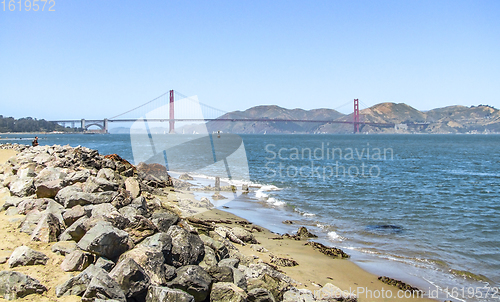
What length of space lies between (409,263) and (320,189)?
28.7 feet

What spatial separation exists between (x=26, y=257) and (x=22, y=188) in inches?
102

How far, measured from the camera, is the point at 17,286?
3.32m

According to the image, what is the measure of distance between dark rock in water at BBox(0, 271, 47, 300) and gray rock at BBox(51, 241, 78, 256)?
2.06 ft

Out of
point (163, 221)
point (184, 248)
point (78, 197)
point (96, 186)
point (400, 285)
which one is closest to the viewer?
point (184, 248)

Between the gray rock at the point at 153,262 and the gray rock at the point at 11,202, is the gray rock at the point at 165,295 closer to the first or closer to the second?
the gray rock at the point at 153,262

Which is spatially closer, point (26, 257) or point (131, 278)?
point (131, 278)

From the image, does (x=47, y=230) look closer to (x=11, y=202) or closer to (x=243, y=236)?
(x=11, y=202)

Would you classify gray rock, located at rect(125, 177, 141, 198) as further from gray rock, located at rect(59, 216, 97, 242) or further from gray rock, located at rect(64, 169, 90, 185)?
gray rock, located at rect(59, 216, 97, 242)

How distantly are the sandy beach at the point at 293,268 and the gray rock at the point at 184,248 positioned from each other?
1065 millimetres

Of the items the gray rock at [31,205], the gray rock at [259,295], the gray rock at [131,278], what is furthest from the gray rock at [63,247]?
the gray rock at [259,295]

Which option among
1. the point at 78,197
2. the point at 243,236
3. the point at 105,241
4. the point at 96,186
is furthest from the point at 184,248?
the point at 243,236

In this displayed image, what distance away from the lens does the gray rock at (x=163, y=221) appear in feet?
15.7

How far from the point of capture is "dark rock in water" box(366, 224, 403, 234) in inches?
357

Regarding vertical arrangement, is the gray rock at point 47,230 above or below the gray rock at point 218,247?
above
